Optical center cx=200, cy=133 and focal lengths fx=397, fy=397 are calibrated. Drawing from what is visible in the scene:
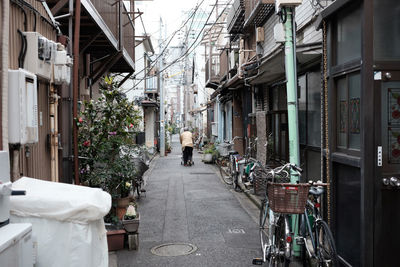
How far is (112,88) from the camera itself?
9.20 m

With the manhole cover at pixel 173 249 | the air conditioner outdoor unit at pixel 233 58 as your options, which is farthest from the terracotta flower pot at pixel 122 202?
the air conditioner outdoor unit at pixel 233 58

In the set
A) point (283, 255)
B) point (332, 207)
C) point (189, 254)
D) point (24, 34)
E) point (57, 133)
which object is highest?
point (24, 34)

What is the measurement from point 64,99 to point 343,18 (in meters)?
4.93

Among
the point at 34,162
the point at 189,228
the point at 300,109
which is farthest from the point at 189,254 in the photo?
the point at 300,109

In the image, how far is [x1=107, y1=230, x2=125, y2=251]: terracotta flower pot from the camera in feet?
23.7

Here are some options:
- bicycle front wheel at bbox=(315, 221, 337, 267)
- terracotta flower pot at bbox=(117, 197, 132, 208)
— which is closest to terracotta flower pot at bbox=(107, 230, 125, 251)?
terracotta flower pot at bbox=(117, 197, 132, 208)

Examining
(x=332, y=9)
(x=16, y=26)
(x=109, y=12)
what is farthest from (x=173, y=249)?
(x=109, y=12)

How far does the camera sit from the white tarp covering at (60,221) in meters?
3.71

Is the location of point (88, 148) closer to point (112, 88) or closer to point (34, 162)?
point (112, 88)

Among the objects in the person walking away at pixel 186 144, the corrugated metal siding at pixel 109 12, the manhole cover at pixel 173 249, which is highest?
the corrugated metal siding at pixel 109 12

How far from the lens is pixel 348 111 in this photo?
17.6 feet

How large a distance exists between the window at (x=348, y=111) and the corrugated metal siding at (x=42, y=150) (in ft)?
13.9

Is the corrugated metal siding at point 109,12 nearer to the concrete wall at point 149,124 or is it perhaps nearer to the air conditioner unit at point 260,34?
the air conditioner unit at point 260,34

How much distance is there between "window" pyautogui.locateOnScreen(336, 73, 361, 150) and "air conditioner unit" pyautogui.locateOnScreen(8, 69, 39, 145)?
4021 mm
